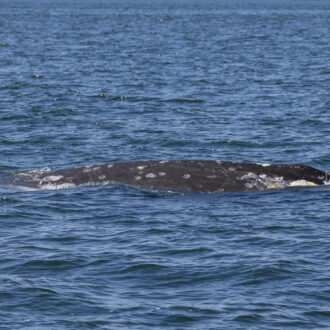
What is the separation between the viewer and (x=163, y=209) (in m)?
18.6

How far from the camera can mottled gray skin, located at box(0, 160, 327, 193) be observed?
19547 millimetres

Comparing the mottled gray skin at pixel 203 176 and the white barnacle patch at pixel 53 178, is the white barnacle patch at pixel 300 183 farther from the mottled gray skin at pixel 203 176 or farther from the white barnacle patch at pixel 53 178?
the white barnacle patch at pixel 53 178

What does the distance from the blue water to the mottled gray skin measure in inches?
13.7

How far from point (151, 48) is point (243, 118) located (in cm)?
3737

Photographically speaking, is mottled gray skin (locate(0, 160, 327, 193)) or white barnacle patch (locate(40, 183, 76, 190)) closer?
mottled gray skin (locate(0, 160, 327, 193))

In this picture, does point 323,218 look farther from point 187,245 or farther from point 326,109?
point 326,109

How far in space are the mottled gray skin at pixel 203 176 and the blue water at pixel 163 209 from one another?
35 cm

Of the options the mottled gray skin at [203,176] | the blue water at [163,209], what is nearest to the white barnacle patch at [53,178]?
the mottled gray skin at [203,176]

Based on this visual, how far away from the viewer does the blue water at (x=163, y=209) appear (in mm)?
13148

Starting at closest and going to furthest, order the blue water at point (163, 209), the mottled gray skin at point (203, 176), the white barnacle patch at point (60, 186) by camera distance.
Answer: the blue water at point (163, 209)
the mottled gray skin at point (203, 176)
the white barnacle patch at point (60, 186)

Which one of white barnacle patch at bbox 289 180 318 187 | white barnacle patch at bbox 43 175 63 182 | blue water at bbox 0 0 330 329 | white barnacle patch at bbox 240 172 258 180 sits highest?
white barnacle patch at bbox 240 172 258 180

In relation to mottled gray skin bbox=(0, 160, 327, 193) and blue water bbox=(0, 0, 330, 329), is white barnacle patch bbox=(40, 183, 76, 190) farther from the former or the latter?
blue water bbox=(0, 0, 330, 329)

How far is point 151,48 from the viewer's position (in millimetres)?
69250

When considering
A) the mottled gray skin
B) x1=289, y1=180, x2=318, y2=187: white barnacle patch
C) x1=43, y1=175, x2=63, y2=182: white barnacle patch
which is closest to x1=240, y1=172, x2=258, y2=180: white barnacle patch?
the mottled gray skin
